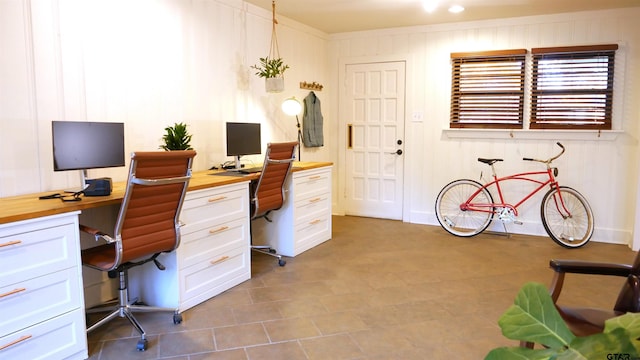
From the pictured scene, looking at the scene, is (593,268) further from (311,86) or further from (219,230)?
(311,86)

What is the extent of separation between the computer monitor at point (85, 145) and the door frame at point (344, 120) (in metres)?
3.61

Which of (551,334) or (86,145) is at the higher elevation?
(86,145)

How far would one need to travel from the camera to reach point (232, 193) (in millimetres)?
3506

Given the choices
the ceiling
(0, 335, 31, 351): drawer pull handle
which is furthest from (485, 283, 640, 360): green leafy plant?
the ceiling

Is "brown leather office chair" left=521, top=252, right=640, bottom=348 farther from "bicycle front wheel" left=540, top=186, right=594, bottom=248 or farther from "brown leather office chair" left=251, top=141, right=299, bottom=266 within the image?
"bicycle front wheel" left=540, top=186, right=594, bottom=248

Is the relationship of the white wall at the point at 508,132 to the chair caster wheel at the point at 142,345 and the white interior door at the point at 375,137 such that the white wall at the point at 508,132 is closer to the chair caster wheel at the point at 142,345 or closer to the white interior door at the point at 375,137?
the white interior door at the point at 375,137

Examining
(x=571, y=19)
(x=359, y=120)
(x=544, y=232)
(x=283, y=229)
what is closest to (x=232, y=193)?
(x=283, y=229)

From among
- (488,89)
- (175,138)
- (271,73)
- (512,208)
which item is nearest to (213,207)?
(175,138)

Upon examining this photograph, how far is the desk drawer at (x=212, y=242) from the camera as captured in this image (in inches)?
123

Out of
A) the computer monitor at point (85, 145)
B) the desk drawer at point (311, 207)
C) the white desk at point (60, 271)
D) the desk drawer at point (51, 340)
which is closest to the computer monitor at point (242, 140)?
the desk drawer at point (311, 207)

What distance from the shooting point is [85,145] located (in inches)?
111

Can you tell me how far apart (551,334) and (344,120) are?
19.2 feet

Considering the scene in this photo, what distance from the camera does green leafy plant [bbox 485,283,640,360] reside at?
389 mm

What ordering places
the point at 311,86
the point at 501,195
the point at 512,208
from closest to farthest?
the point at 512,208
the point at 501,195
the point at 311,86
